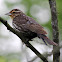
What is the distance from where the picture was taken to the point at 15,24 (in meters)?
4.49

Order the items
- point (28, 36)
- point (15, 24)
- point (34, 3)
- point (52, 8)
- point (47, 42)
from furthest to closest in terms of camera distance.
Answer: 1. point (34, 3)
2. point (15, 24)
3. point (28, 36)
4. point (47, 42)
5. point (52, 8)

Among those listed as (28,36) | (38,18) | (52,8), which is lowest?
(38,18)

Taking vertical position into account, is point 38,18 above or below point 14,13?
below

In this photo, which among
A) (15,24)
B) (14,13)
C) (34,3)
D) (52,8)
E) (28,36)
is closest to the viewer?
(52,8)

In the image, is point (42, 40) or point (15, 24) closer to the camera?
point (42, 40)

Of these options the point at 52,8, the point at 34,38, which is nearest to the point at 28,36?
the point at 34,38

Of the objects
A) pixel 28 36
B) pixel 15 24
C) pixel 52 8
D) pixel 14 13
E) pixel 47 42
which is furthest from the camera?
pixel 14 13

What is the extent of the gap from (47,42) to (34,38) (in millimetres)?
436

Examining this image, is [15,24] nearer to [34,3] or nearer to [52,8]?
[52,8]

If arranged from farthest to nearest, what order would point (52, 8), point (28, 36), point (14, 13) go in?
point (14, 13)
point (28, 36)
point (52, 8)

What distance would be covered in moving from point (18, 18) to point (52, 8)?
1.24 meters

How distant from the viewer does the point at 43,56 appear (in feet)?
12.3

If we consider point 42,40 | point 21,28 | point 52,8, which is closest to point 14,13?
point 21,28

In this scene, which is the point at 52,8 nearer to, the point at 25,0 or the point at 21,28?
the point at 21,28
